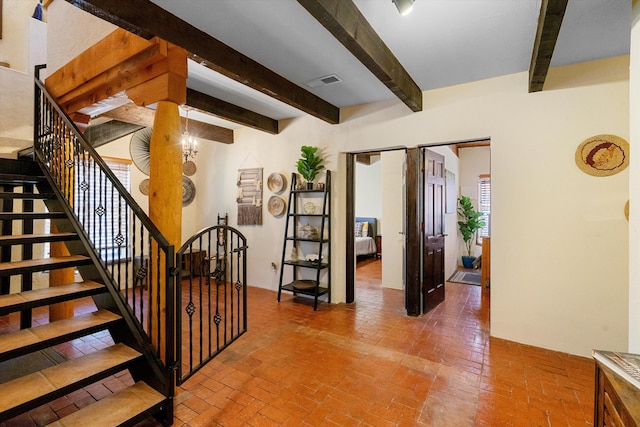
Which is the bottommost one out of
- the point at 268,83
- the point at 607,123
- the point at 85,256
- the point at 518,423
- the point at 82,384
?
the point at 518,423

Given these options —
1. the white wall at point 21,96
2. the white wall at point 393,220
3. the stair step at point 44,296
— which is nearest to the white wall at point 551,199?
the white wall at point 21,96

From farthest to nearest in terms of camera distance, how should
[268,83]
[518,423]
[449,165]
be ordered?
1. [449,165]
2. [268,83]
3. [518,423]

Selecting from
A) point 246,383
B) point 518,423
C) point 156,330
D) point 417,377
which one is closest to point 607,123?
point 518,423

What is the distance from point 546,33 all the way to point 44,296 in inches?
148

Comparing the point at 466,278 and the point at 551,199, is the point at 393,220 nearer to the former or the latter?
the point at 466,278

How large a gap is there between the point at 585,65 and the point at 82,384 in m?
4.55

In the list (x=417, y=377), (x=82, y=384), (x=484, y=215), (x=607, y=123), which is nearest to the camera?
(x=82, y=384)

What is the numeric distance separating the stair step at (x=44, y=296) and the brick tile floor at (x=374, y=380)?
2.28 ft

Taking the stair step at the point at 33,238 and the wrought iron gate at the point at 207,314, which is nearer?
the wrought iron gate at the point at 207,314

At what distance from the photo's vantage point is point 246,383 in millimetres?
2258

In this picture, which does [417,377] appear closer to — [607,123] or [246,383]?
[246,383]

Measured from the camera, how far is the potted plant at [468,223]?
666 cm

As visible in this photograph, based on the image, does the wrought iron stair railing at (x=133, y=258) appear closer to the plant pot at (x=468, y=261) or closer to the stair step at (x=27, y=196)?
the stair step at (x=27, y=196)

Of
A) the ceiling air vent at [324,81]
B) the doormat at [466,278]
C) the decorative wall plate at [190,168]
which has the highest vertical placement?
the ceiling air vent at [324,81]
